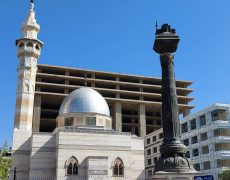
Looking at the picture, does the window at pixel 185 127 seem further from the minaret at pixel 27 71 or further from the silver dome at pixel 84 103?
the minaret at pixel 27 71

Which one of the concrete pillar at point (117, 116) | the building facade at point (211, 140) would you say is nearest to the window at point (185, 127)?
the building facade at point (211, 140)

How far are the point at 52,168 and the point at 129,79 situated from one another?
5175 cm

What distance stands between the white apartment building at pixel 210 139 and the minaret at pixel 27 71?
98.4 feet

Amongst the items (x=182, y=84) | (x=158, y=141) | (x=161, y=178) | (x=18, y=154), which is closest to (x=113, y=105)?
(x=158, y=141)

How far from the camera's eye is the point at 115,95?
84.6m

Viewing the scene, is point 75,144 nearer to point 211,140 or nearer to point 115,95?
point 211,140

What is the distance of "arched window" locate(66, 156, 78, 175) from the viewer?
3881 cm

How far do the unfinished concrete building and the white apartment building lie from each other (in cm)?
2118

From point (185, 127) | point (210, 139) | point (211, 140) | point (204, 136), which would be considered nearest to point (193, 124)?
point (185, 127)

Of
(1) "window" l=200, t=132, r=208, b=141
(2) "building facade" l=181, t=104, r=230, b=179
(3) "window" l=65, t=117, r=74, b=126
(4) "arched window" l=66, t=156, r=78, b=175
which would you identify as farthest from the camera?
(1) "window" l=200, t=132, r=208, b=141

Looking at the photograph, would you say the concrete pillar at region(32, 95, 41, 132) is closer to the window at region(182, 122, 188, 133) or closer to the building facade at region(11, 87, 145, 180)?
the building facade at region(11, 87, 145, 180)

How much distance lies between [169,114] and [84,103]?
27924 millimetres

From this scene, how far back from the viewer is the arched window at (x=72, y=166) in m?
38.8

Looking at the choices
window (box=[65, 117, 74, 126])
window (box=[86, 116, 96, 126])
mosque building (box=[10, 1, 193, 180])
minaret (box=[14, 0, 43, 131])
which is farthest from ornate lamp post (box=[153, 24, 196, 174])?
minaret (box=[14, 0, 43, 131])
